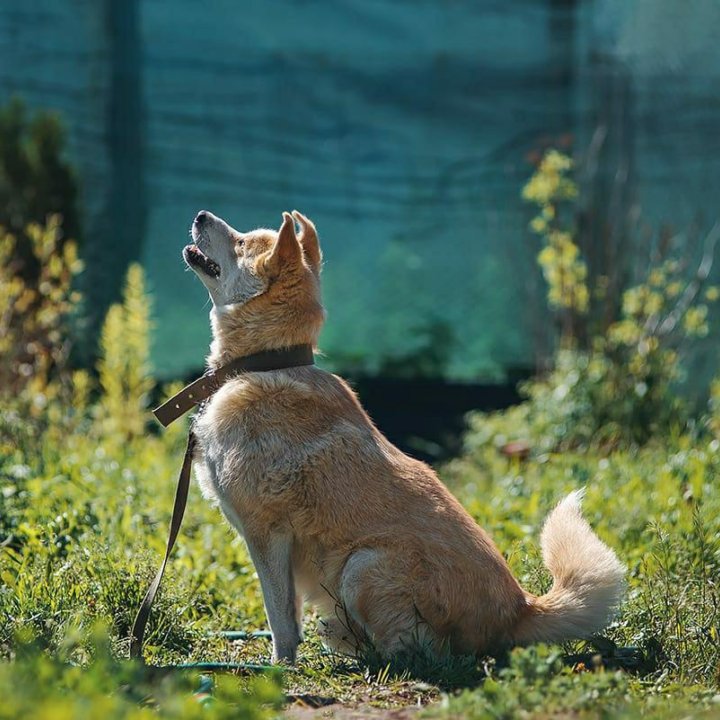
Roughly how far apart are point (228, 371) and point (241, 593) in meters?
1.14

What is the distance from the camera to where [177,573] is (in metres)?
Answer: 4.82

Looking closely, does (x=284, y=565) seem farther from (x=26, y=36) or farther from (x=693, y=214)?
(x=26, y=36)

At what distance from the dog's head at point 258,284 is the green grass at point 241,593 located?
997mm

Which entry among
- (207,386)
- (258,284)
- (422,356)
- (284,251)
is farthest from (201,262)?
(422,356)

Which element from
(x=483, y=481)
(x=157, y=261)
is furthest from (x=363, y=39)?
(x=483, y=481)

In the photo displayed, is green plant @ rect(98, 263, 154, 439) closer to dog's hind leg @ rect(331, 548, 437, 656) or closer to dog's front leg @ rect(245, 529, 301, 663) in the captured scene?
dog's front leg @ rect(245, 529, 301, 663)

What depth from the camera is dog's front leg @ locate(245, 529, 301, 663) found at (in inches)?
160

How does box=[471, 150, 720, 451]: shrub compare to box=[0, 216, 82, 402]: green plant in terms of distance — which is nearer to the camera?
box=[0, 216, 82, 402]: green plant

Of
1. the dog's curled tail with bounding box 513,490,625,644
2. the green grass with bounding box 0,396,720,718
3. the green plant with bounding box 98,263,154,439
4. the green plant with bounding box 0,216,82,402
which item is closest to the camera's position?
the green grass with bounding box 0,396,720,718

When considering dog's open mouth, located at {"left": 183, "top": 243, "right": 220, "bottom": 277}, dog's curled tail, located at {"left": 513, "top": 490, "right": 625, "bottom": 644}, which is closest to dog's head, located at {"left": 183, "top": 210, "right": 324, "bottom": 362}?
dog's open mouth, located at {"left": 183, "top": 243, "right": 220, "bottom": 277}

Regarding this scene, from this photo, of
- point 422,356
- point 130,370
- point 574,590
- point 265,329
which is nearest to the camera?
point 574,590

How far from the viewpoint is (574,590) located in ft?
13.3

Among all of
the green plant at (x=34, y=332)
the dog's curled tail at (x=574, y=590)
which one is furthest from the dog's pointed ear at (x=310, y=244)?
the green plant at (x=34, y=332)

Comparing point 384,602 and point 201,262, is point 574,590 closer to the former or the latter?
point 384,602
